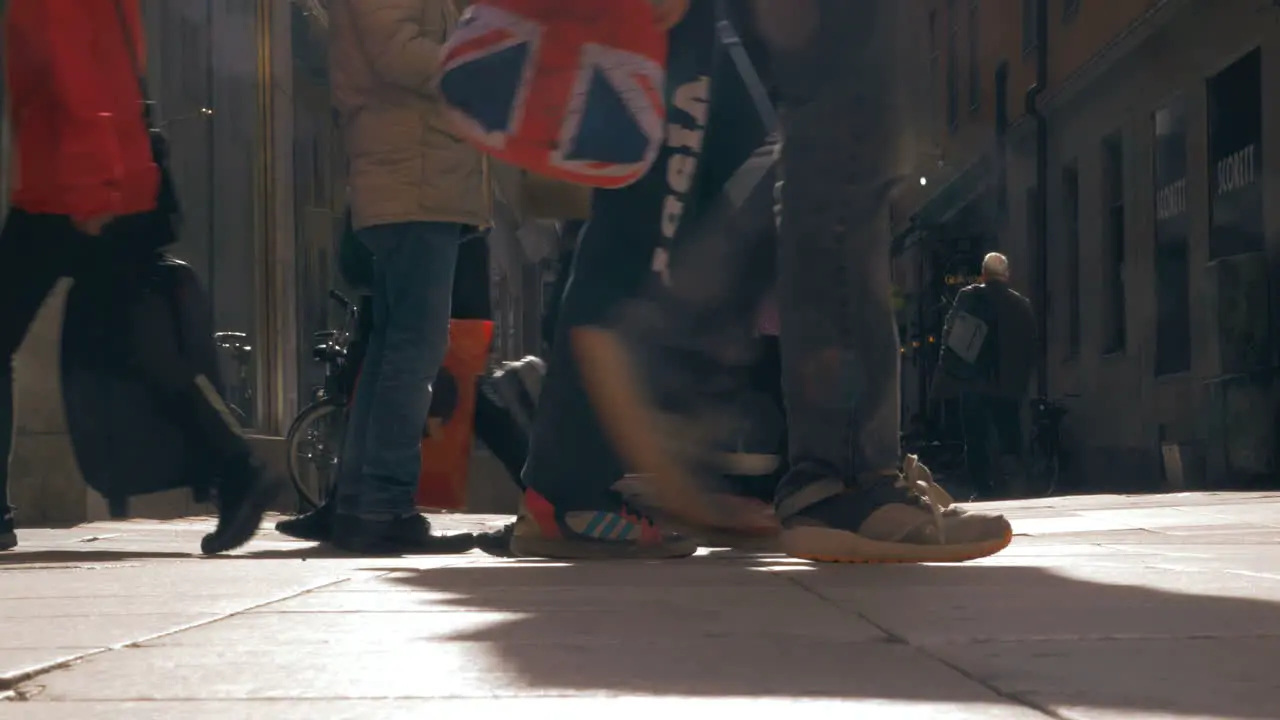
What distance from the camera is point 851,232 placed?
148 inches

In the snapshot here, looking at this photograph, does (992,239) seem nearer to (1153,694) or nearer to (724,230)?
(724,230)

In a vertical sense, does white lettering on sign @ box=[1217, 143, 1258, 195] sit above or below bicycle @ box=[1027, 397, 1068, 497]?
above

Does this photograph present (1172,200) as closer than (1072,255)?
Yes

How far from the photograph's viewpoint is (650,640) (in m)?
2.45

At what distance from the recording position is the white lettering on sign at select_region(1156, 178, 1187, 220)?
640 inches

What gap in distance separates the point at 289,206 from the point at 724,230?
772 cm

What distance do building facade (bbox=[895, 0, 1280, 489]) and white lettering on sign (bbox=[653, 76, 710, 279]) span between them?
8.21 meters

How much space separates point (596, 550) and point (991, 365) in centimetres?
912

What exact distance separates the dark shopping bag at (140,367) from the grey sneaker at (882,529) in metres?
2.01

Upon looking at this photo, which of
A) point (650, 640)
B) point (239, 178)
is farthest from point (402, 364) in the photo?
point (239, 178)

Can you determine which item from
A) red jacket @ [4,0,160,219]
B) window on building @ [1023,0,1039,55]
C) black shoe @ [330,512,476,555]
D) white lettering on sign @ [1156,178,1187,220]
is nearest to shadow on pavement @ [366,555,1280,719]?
black shoe @ [330,512,476,555]

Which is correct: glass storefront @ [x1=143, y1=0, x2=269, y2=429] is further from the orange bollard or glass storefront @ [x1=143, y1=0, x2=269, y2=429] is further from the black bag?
the black bag

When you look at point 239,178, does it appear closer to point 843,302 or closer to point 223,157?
point 223,157

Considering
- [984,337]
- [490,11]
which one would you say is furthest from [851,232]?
[984,337]
